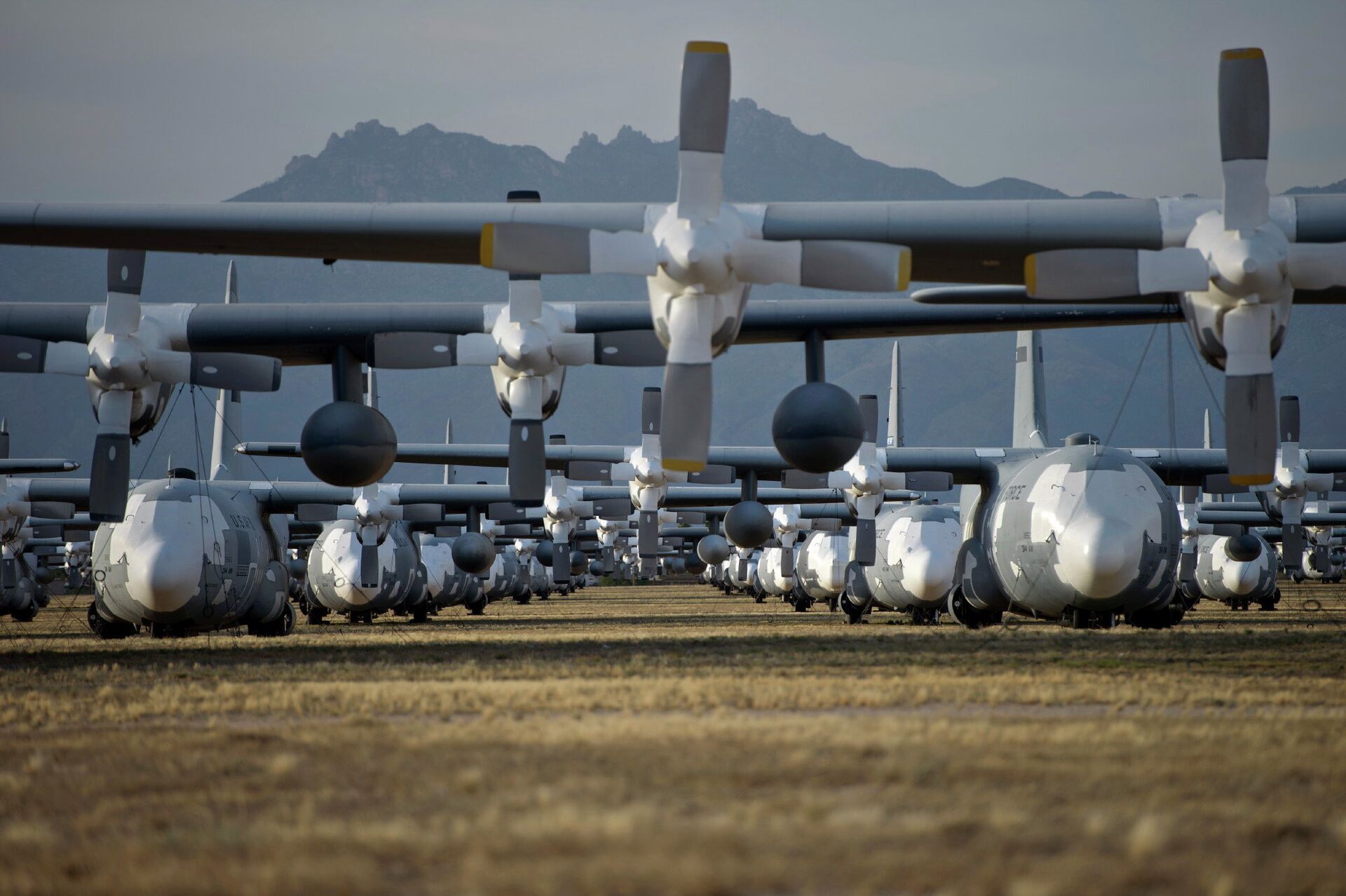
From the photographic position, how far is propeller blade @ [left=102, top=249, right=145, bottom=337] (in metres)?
17.4

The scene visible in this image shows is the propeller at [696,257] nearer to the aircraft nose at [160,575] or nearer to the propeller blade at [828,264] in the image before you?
the propeller blade at [828,264]

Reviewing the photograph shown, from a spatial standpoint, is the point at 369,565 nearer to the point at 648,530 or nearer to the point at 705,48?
the point at 648,530

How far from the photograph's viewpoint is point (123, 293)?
17.7 meters

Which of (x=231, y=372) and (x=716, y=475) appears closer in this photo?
(x=231, y=372)

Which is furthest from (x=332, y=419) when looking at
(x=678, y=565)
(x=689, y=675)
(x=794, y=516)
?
(x=678, y=565)

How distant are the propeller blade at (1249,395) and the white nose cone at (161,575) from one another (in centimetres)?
1639

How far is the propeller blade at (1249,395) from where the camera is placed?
44.3ft

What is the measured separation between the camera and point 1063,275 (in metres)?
13.2

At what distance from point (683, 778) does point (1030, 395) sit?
24419 millimetres

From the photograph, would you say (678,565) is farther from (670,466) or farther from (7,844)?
(7,844)

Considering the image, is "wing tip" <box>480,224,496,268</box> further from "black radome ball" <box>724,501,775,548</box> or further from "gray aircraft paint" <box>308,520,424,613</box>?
"gray aircraft paint" <box>308,520,424,613</box>

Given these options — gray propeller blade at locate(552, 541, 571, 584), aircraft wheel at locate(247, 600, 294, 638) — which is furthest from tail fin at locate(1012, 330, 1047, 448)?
aircraft wheel at locate(247, 600, 294, 638)

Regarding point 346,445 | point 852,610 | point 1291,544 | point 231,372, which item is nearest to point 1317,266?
point 346,445

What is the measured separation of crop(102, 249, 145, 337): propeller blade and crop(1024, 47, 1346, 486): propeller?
11.4m
